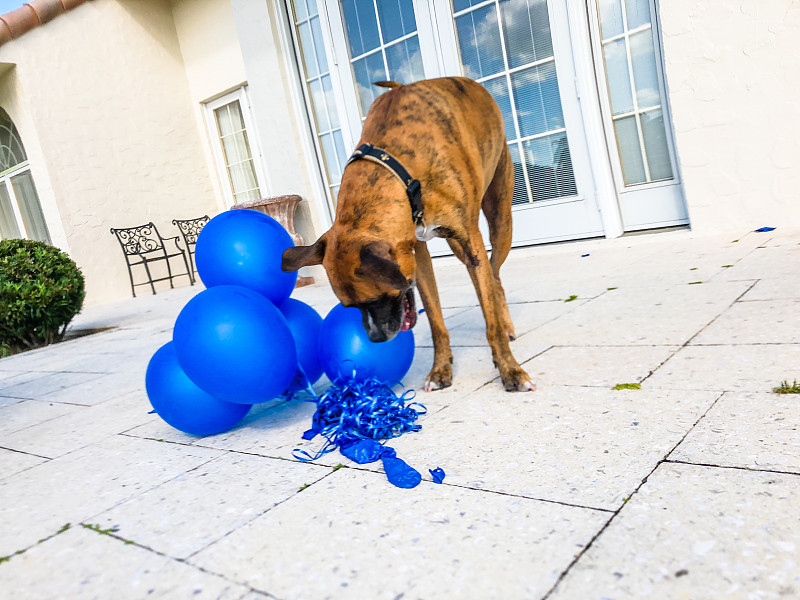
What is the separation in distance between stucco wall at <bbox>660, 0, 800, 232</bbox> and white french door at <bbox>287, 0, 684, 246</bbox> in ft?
2.36

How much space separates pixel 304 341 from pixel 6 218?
11.2 m

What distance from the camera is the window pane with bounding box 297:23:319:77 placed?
702 cm

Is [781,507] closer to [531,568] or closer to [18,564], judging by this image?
[531,568]

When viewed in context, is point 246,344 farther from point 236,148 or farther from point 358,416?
point 236,148

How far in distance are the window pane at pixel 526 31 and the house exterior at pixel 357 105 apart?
0.05ft

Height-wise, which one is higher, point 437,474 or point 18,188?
point 18,188

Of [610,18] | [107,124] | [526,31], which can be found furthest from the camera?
[107,124]

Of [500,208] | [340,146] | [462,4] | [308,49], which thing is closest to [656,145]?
[462,4]

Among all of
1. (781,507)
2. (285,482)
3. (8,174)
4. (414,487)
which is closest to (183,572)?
(285,482)

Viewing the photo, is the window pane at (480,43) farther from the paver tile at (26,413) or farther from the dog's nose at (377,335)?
the paver tile at (26,413)

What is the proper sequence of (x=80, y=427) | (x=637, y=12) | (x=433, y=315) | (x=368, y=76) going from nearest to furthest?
(x=433, y=315)
(x=80, y=427)
(x=637, y=12)
(x=368, y=76)

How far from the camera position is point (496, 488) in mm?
1542

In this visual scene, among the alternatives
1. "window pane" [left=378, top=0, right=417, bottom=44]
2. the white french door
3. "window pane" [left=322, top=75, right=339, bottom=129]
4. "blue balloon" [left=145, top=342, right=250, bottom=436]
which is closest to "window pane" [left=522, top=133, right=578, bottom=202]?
the white french door

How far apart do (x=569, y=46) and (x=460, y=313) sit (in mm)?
2664
